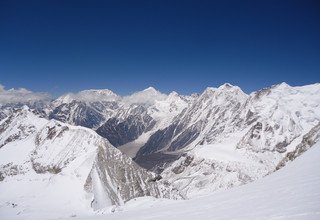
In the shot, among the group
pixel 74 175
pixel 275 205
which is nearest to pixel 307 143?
pixel 275 205

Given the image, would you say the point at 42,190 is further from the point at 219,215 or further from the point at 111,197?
the point at 219,215

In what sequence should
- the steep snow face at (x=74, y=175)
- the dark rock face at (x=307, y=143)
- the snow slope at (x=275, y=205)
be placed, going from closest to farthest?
the snow slope at (x=275, y=205)
the dark rock face at (x=307, y=143)
the steep snow face at (x=74, y=175)

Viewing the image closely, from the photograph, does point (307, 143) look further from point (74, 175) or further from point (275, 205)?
point (74, 175)

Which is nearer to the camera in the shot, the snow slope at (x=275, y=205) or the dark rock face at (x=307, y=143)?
the snow slope at (x=275, y=205)

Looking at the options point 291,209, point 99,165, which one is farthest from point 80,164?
point 291,209

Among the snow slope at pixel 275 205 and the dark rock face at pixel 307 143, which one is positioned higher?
the dark rock face at pixel 307 143

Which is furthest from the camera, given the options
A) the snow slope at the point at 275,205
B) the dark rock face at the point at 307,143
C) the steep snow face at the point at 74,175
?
the steep snow face at the point at 74,175

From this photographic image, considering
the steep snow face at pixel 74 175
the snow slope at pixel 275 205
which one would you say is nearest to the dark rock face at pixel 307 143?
A: the snow slope at pixel 275 205

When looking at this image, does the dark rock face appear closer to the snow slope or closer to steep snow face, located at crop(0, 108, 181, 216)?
the snow slope

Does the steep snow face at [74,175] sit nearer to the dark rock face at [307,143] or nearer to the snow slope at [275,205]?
the dark rock face at [307,143]

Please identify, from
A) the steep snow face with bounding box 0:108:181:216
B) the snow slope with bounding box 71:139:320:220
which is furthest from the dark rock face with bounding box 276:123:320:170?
the steep snow face with bounding box 0:108:181:216
